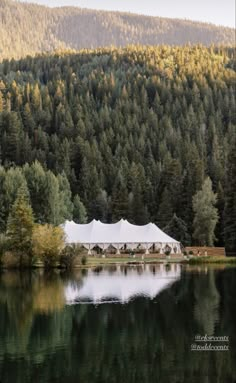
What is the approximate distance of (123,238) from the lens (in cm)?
9738

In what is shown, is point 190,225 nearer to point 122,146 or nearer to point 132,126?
point 122,146

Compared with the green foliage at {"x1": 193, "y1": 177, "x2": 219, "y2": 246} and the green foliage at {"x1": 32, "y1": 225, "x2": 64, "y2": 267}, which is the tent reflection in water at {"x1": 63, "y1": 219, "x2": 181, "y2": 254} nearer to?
the green foliage at {"x1": 193, "y1": 177, "x2": 219, "y2": 246}

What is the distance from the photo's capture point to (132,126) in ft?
599

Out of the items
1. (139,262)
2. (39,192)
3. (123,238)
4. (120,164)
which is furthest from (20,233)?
(120,164)

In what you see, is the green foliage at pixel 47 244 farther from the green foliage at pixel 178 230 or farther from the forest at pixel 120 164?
the green foliage at pixel 178 230

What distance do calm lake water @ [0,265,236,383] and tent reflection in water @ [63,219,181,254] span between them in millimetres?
43143

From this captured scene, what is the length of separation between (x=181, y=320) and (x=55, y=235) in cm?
4099

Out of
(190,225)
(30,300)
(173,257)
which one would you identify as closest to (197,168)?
(190,225)

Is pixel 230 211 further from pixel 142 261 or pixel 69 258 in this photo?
pixel 69 258

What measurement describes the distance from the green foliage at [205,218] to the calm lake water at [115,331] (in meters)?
47.0

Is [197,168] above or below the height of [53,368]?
above

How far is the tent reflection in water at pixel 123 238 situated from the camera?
96.1 meters

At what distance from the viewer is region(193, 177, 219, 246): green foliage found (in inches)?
3907

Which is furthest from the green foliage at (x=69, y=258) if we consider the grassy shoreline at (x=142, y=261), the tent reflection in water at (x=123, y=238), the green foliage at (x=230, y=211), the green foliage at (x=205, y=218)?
the green foliage at (x=205, y=218)
